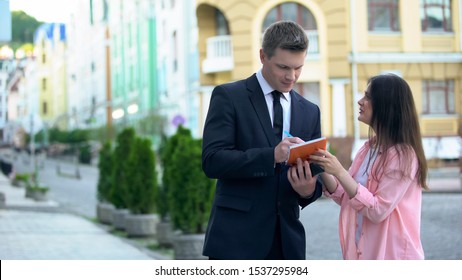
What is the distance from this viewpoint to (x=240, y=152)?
2.62 m

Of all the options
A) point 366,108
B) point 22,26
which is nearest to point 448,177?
point 22,26

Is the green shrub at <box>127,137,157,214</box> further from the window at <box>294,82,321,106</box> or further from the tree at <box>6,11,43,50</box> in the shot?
the tree at <box>6,11,43,50</box>

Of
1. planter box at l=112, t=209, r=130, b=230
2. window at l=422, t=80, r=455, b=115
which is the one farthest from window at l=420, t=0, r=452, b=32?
planter box at l=112, t=209, r=130, b=230

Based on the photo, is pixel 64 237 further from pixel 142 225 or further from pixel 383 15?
pixel 383 15

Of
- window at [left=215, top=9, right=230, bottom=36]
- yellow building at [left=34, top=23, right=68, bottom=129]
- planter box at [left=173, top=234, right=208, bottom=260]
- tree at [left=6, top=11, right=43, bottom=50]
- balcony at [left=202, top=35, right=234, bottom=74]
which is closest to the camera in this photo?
tree at [left=6, top=11, right=43, bottom=50]

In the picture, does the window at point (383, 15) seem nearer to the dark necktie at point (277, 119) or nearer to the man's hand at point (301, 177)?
the dark necktie at point (277, 119)

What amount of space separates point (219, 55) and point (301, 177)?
302 centimetres

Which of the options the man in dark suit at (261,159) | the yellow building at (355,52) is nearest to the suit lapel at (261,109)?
the man in dark suit at (261,159)

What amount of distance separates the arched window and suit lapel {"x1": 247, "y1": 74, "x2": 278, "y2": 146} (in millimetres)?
2267

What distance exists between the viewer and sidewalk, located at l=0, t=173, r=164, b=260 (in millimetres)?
6958

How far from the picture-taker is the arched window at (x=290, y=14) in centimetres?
518
